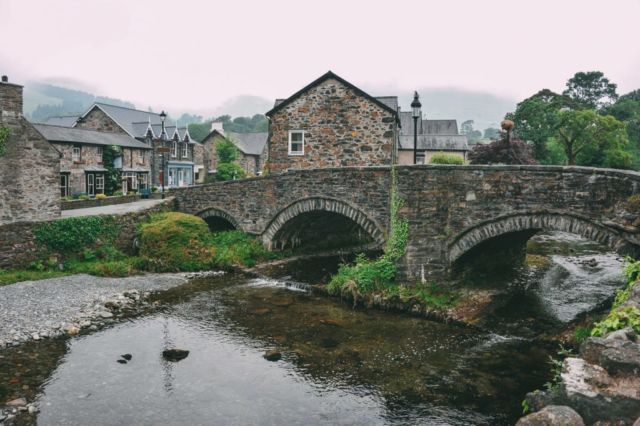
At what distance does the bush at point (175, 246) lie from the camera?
2102 cm

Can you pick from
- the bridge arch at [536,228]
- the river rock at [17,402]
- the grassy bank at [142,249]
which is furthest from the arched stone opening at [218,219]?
the river rock at [17,402]

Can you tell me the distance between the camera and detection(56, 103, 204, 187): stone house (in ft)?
158

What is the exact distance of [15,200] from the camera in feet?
66.7

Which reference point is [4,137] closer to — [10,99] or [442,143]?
A: [10,99]

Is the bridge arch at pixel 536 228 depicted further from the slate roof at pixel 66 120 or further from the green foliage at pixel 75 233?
the slate roof at pixel 66 120

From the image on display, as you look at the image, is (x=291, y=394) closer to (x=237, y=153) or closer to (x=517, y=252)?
(x=517, y=252)

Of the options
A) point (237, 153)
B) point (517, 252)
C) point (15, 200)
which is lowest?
point (517, 252)

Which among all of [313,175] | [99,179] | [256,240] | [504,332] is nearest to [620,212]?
[504,332]

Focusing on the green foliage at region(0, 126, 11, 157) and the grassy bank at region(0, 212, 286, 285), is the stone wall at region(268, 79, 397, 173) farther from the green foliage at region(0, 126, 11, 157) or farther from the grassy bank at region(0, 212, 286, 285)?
the green foliage at region(0, 126, 11, 157)

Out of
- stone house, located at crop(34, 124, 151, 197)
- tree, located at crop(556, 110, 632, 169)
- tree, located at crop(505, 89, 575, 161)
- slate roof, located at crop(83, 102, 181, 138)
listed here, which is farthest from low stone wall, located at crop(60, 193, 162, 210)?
tree, located at crop(556, 110, 632, 169)

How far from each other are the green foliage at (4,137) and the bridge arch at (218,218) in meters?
9.21

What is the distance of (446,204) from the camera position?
1664cm

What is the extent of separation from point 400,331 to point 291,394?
495 centimetres

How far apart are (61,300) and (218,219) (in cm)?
1191
